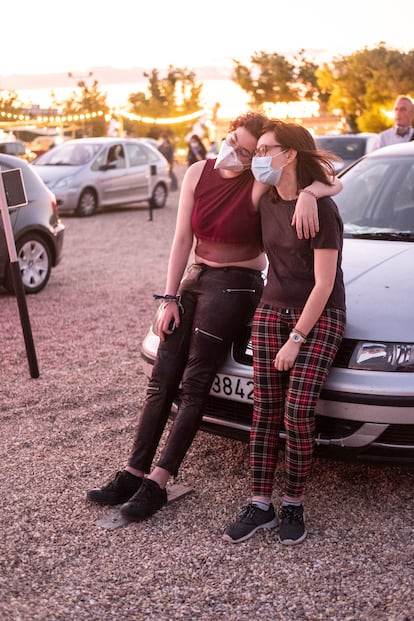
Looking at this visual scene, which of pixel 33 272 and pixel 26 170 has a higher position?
pixel 26 170

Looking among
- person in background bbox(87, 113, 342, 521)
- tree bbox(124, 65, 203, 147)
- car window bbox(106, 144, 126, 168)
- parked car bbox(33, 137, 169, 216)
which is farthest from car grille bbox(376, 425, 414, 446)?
tree bbox(124, 65, 203, 147)

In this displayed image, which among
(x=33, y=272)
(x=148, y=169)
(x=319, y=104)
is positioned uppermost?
(x=33, y=272)

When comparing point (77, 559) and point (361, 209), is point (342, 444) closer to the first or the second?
point (77, 559)

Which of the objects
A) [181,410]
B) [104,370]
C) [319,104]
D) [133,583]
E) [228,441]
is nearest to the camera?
[133,583]

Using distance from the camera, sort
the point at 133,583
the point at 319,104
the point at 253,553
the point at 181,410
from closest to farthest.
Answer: the point at 133,583 < the point at 253,553 < the point at 181,410 < the point at 319,104

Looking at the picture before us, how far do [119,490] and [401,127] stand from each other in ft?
19.1

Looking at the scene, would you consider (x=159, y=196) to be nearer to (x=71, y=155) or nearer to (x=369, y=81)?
(x=71, y=155)

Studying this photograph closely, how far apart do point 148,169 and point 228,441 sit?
581 inches

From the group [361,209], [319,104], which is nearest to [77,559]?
[361,209]

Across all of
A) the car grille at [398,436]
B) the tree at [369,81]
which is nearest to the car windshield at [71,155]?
the car grille at [398,436]

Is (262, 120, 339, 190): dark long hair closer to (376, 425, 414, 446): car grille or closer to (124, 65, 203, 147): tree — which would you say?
(376, 425, 414, 446): car grille

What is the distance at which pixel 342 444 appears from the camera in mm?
3879

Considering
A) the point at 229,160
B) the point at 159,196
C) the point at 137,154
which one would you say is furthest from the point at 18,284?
the point at 159,196

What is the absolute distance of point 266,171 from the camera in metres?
3.77
